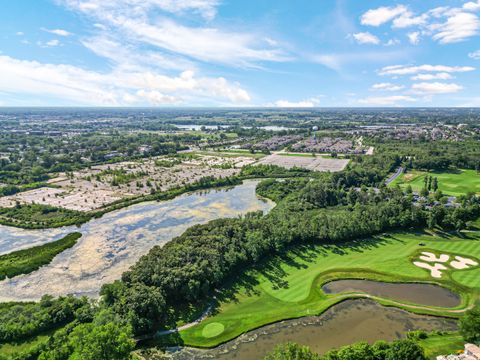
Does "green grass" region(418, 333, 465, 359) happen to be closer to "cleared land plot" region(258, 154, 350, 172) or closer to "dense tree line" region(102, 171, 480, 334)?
"dense tree line" region(102, 171, 480, 334)

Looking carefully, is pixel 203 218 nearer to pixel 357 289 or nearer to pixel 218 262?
pixel 218 262

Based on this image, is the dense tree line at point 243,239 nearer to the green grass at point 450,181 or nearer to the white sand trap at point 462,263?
the white sand trap at point 462,263

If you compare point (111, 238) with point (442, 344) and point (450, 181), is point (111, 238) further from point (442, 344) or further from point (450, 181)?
point (450, 181)

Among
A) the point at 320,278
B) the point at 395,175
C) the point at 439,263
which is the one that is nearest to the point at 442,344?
the point at 320,278

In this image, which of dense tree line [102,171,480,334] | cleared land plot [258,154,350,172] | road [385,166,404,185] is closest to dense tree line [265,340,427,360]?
dense tree line [102,171,480,334]

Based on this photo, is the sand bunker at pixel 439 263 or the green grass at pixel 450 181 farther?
the green grass at pixel 450 181

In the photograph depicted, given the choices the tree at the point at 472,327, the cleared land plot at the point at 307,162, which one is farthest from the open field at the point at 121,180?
the tree at the point at 472,327
